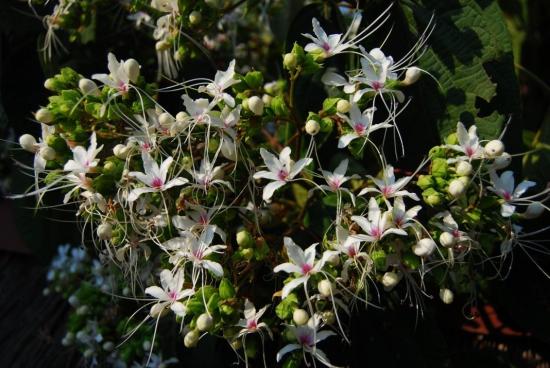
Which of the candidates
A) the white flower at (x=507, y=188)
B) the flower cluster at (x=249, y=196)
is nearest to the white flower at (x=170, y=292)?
the flower cluster at (x=249, y=196)

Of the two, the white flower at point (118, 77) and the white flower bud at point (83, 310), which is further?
the white flower bud at point (83, 310)

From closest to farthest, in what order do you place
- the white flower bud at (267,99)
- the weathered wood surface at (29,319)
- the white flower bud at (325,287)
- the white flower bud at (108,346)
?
the white flower bud at (325,287) → the white flower bud at (267,99) → the white flower bud at (108,346) → the weathered wood surface at (29,319)

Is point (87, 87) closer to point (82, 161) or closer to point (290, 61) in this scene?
point (82, 161)

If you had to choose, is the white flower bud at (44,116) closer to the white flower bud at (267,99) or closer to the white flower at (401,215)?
the white flower bud at (267,99)

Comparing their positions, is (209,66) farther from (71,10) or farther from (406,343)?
(406,343)

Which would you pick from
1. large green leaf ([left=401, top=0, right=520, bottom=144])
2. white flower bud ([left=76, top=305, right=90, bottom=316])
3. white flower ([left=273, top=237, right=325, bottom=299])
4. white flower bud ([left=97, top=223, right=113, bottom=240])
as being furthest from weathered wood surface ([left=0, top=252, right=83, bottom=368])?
large green leaf ([left=401, top=0, right=520, bottom=144])

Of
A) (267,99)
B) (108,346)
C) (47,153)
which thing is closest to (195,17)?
(267,99)
